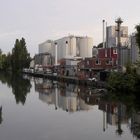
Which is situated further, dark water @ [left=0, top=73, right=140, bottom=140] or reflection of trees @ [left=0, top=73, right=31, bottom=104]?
reflection of trees @ [left=0, top=73, right=31, bottom=104]

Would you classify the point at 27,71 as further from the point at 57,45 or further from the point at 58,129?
the point at 58,129

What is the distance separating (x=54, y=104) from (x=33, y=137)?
44.8 feet

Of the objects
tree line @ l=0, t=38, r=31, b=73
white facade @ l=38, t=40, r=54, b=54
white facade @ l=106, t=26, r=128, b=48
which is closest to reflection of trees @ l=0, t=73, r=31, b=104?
white facade @ l=106, t=26, r=128, b=48

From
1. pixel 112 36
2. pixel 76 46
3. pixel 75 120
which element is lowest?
pixel 75 120

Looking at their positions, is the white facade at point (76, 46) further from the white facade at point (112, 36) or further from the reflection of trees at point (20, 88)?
the reflection of trees at point (20, 88)

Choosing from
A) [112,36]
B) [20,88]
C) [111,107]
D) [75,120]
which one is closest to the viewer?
[75,120]

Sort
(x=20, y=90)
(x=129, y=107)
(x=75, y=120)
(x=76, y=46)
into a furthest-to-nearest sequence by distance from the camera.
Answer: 1. (x=76, y=46)
2. (x=20, y=90)
3. (x=129, y=107)
4. (x=75, y=120)

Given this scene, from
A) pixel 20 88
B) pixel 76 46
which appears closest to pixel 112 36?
pixel 20 88

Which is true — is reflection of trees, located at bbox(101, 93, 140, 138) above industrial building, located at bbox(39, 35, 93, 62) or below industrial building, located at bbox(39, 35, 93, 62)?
below

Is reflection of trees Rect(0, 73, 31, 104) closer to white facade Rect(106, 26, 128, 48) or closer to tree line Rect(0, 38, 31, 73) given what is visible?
white facade Rect(106, 26, 128, 48)

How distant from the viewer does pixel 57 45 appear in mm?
88375

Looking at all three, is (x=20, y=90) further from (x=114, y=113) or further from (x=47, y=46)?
(x=47, y=46)

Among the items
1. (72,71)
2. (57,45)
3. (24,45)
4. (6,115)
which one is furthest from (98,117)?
(24,45)

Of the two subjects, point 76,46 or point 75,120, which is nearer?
point 75,120
